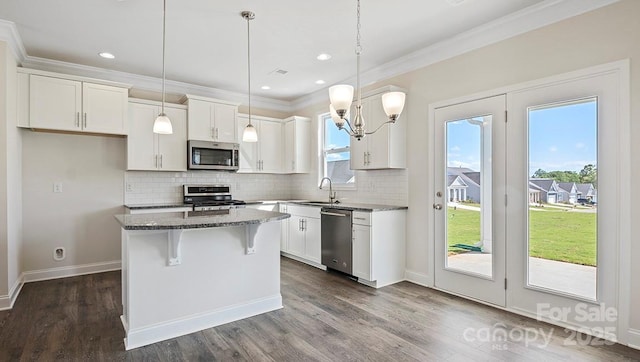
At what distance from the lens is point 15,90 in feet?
12.0

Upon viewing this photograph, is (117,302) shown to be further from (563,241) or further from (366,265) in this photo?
(563,241)

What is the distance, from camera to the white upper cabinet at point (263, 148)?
18.3 ft

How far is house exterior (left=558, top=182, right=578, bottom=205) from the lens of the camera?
275 centimetres

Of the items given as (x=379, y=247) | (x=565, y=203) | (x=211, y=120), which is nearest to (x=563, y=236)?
(x=565, y=203)

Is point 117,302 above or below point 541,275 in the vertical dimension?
below

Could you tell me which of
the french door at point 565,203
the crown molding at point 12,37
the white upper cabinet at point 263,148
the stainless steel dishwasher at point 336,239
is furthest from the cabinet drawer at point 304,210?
the crown molding at point 12,37

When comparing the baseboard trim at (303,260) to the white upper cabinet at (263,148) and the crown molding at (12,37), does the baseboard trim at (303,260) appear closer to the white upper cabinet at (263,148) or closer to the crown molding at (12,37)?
the white upper cabinet at (263,148)

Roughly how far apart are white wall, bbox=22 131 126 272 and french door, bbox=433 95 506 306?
4.19 meters

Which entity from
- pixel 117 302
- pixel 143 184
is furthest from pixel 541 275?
pixel 143 184

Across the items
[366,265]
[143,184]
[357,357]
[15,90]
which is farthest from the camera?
[143,184]

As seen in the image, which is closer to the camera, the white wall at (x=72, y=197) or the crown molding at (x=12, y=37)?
the crown molding at (x=12, y=37)

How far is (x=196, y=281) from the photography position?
2785 millimetres

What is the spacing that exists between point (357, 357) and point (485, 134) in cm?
→ 240

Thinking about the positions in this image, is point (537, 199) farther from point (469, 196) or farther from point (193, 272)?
point (193, 272)
